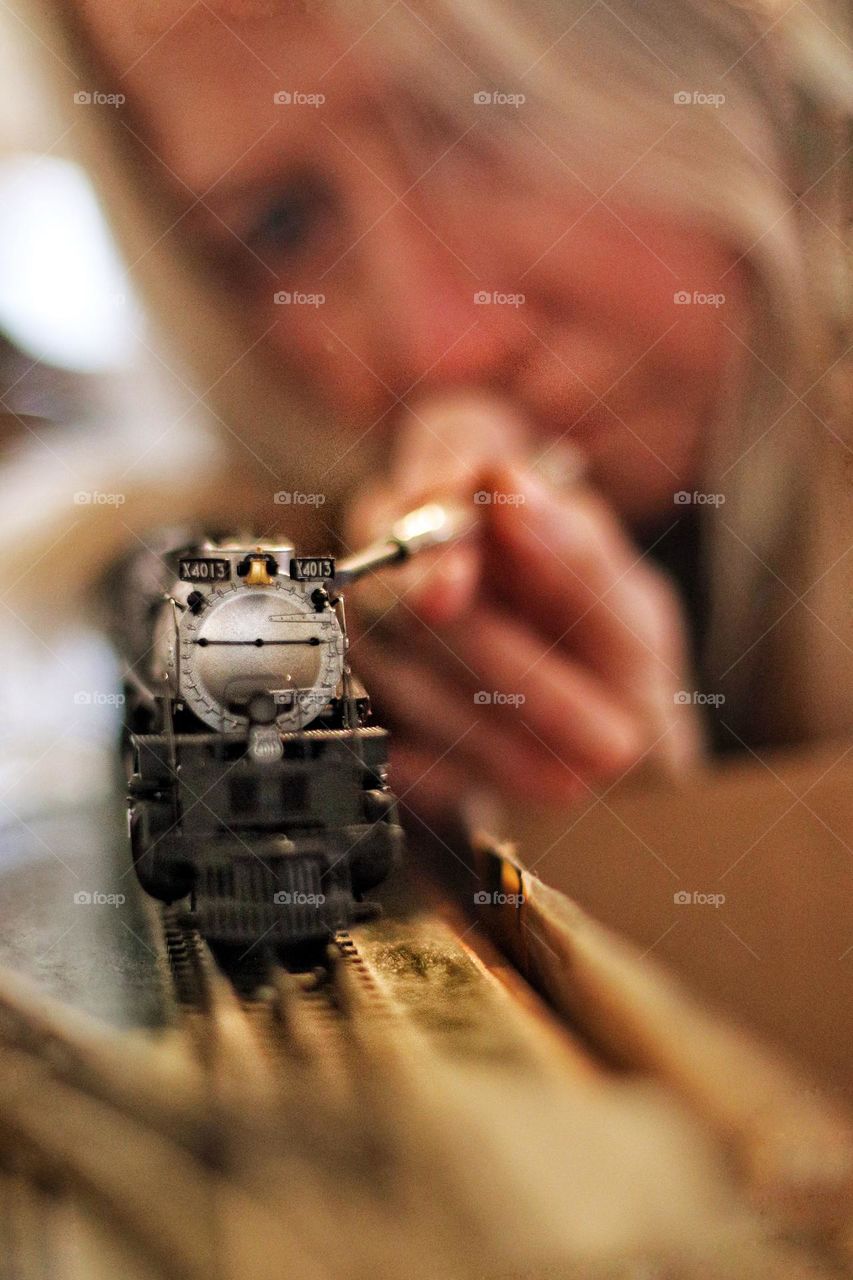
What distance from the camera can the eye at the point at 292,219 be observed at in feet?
7.88

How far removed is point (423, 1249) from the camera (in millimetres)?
2252

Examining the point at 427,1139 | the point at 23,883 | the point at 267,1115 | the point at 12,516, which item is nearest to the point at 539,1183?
the point at 427,1139

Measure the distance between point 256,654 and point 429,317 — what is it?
0.85 metres

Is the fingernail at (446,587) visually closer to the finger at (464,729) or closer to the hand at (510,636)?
the hand at (510,636)

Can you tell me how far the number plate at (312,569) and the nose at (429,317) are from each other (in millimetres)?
450

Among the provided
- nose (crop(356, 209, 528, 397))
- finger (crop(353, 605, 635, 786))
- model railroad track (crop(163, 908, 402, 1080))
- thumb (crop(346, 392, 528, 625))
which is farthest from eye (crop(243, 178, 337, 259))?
model railroad track (crop(163, 908, 402, 1080))

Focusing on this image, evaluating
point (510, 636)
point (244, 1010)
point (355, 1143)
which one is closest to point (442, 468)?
point (510, 636)

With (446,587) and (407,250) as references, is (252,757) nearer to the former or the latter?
(446,587)

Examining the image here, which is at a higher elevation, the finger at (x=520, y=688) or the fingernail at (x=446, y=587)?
the fingernail at (x=446, y=587)

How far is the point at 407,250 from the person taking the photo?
2.46 metres

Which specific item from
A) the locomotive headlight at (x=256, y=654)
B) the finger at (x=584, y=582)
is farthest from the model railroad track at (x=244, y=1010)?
the finger at (x=584, y=582)

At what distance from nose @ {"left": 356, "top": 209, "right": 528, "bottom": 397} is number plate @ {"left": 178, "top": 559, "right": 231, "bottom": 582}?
0.58 meters

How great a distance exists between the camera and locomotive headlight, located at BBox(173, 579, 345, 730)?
2148 mm

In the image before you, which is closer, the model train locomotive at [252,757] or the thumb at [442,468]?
the model train locomotive at [252,757]
